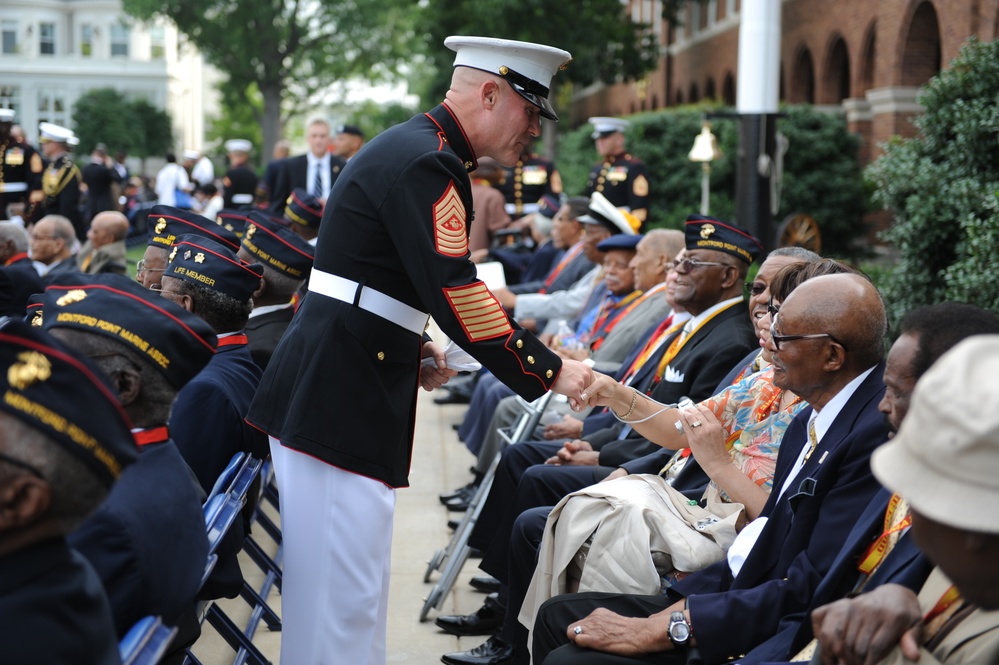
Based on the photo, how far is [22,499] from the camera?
1.99 m

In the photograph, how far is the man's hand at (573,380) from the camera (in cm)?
358

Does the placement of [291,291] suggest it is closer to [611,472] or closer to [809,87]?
[611,472]

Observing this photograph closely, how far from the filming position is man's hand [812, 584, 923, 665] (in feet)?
7.68

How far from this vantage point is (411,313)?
11.3 feet

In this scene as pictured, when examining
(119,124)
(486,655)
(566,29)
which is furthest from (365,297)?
(119,124)

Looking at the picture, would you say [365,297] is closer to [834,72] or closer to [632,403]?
[632,403]

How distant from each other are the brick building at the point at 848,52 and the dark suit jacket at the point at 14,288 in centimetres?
878

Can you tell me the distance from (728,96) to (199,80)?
58345 millimetres

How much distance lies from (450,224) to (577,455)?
6.66 ft

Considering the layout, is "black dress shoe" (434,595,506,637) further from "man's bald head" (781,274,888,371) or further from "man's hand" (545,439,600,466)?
"man's bald head" (781,274,888,371)

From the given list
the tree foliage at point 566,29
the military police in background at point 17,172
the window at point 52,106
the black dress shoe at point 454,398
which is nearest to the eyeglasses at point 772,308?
the black dress shoe at point 454,398

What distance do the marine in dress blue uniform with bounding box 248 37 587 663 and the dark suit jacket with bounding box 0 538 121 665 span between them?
4.26 ft

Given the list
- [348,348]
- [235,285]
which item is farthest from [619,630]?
[235,285]

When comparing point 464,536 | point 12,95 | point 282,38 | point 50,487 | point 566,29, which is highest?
point 282,38
